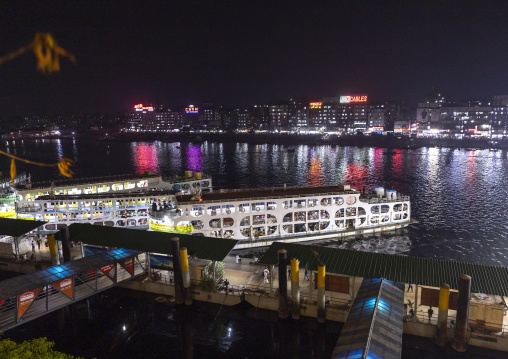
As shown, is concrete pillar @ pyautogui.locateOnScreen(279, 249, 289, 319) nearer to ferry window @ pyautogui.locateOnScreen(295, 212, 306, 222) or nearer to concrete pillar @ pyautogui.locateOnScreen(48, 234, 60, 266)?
ferry window @ pyautogui.locateOnScreen(295, 212, 306, 222)

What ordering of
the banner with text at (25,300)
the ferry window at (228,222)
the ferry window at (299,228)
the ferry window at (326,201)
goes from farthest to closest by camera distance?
the ferry window at (299,228) < the ferry window at (326,201) < the ferry window at (228,222) < the banner with text at (25,300)

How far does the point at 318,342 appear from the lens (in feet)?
80.2

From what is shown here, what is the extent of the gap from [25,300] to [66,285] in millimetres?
2619

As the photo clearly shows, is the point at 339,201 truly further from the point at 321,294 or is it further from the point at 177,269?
the point at 177,269

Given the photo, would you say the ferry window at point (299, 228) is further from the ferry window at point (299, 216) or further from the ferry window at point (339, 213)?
the ferry window at point (339, 213)

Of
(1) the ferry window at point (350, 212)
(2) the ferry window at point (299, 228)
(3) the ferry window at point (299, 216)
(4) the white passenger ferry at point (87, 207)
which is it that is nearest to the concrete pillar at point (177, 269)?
(4) the white passenger ferry at point (87, 207)

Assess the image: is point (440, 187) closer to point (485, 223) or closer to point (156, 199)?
point (485, 223)

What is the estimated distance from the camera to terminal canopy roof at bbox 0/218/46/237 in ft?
114

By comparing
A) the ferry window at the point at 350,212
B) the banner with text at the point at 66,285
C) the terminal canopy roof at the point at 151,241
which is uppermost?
the terminal canopy roof at the point at 151,241

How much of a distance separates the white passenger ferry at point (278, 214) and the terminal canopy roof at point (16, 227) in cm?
1132

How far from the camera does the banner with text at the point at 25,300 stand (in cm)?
2244

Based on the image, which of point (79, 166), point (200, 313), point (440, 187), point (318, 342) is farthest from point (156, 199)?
point (79, 166)

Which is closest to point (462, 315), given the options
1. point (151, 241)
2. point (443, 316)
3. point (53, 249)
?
point (443, 316)

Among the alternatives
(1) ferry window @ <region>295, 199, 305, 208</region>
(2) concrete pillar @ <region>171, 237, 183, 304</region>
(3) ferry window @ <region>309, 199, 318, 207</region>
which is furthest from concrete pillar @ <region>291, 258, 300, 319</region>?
(3) ferry window @ <region>309, 199, 318, 207</region>
